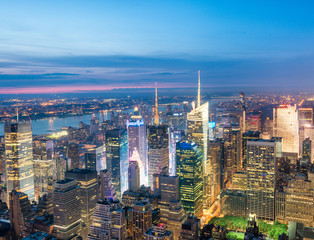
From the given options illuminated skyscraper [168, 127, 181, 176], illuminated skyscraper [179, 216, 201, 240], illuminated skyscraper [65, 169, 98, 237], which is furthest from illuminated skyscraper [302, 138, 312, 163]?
illuminated skyscraper [65, 169, 98, 237]

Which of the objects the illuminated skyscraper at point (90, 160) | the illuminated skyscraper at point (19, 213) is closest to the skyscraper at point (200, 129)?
the illuminated skyscraper at point (90, 160)

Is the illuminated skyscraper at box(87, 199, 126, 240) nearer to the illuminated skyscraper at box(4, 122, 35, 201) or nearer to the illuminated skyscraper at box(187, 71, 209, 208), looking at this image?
the illuminated skyscraper at box(187, 71, 209, 208)

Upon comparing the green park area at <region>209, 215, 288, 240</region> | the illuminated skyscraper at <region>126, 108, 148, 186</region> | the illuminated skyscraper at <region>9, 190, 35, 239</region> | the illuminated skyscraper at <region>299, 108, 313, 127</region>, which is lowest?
the green park area at <region>209, 215, 288, 240</region>

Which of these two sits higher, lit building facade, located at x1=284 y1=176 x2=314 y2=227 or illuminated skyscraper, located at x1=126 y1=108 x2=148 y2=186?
illuminated skyscraper, located at x1=126 y1=108 x2=148 y2=186

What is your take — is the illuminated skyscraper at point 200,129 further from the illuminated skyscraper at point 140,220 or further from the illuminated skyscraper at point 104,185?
the illuminated skyscraper at point 140,220

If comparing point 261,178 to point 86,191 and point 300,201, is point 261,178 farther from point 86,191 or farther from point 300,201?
point 86,191
